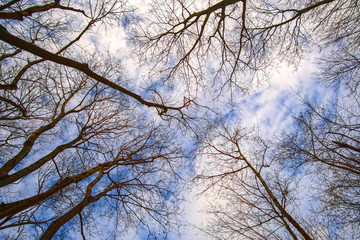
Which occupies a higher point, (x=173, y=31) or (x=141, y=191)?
(x=173, y=31)

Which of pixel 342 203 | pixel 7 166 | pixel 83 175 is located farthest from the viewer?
pixel 342 203

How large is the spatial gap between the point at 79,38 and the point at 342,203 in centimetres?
886

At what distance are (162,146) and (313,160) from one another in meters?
4.34

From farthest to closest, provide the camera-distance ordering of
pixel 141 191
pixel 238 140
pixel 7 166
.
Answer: pixel 238 140 < pixel 141 191 < pixel 7 166

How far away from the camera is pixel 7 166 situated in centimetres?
329

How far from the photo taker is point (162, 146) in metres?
5.48

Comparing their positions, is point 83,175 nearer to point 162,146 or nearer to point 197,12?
point 162,146

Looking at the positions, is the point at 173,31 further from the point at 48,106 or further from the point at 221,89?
the point at 48,106

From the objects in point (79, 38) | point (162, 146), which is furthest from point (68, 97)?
point (162, 146)

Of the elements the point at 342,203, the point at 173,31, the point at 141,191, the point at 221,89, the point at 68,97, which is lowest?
the point at 342,203

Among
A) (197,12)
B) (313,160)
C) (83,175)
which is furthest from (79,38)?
(313,160)

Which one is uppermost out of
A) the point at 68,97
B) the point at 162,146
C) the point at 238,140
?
the point at 68,97

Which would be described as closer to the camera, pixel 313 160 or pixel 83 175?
pixel 83 175

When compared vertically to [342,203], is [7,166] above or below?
above
